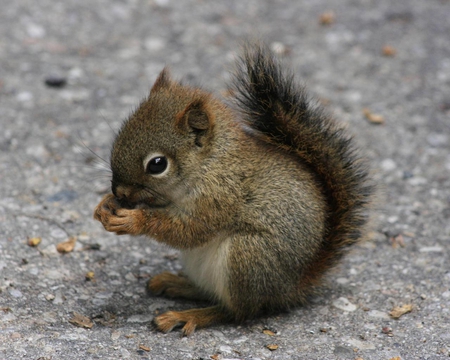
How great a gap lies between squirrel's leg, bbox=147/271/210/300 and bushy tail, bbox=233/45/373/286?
0.44 meters

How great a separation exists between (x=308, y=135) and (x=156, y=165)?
21.6 inches

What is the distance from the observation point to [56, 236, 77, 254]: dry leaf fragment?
8.68 ft

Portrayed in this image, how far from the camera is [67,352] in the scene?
6.63 ft

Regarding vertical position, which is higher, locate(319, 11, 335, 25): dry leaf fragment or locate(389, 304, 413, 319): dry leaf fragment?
locate(319, 11, 335, 25): dry leaf fragment

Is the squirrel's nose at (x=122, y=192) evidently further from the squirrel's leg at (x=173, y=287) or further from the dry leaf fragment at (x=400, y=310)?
the dry leaf fragment at (x=400, y=310)

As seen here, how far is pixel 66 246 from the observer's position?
2.67 m

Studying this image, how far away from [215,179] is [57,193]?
1065 mm

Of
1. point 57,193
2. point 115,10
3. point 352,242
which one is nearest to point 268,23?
point 115,10

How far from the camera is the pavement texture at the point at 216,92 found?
224 cm

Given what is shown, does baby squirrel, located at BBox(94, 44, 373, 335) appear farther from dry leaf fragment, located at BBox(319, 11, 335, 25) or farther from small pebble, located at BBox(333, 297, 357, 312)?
dry leaf fragment, located at BBox(319, 11, 335, 25)

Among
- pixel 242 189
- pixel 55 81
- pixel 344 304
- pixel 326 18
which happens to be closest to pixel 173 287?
pixel 242 189

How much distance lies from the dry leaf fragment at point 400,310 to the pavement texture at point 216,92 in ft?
0.07

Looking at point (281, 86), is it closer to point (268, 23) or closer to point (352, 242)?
point (352, 242)

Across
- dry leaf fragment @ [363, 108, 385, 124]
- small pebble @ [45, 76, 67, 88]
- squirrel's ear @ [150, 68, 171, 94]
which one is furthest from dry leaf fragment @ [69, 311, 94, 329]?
dry leaf fragment @ [363, 108, 385, 124]
